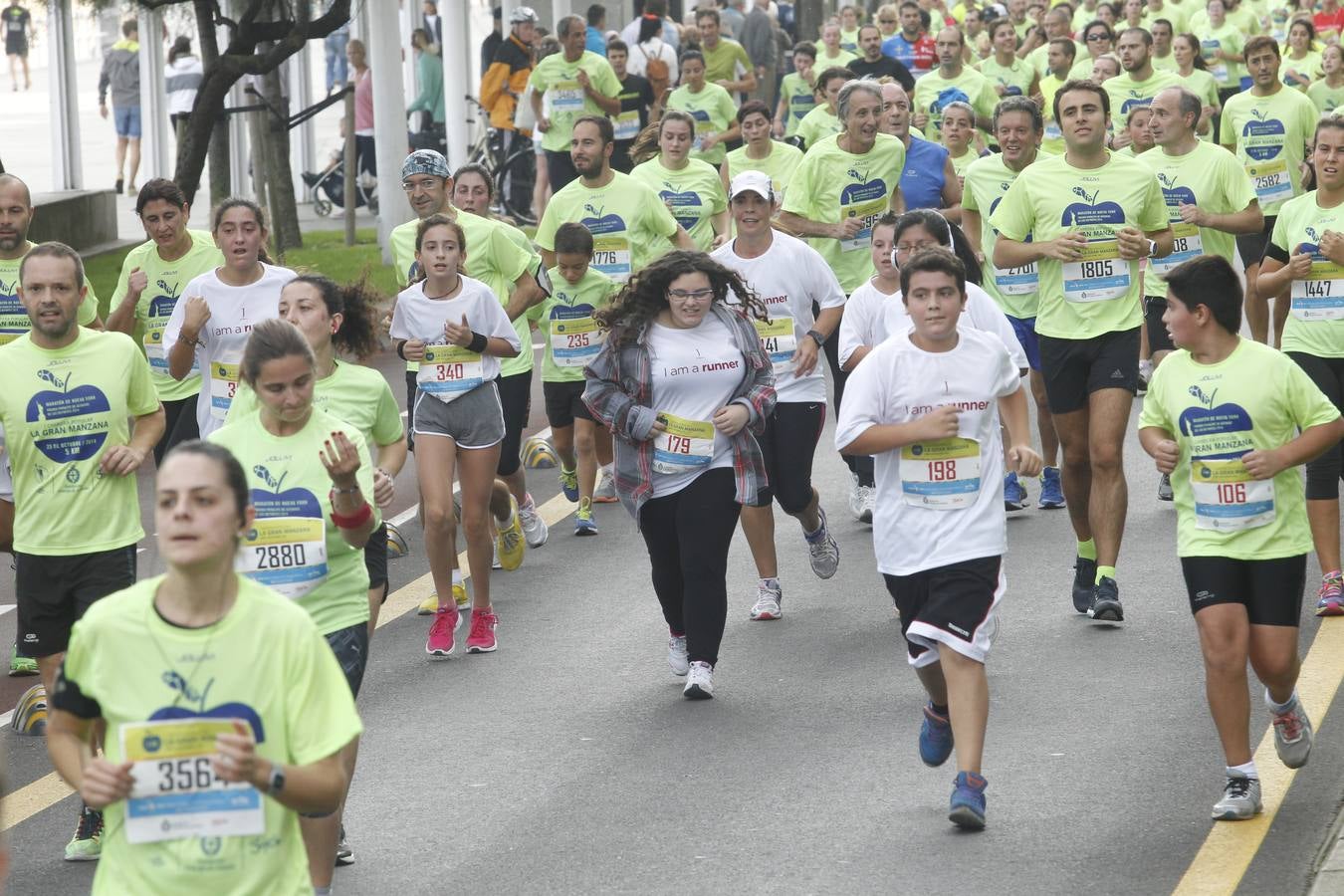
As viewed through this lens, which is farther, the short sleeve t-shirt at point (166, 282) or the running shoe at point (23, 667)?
the short sleeve t-shirt at point (166, 282)

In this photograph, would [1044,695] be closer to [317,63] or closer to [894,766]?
[894,766]

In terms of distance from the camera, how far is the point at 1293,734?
673 cm

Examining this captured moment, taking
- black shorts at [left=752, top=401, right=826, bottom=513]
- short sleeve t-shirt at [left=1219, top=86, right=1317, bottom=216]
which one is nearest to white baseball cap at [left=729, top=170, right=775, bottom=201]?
black shorts at [left=752, top=401, right=826, bottom=513]

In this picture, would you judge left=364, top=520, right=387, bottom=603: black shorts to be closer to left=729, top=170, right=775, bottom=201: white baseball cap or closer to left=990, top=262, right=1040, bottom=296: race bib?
left=729, top=170, right=775, bottom=201: white baseball cap

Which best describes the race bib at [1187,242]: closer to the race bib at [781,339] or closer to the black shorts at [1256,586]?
the race bib at [781,339]

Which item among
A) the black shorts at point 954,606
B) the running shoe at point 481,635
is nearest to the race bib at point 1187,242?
the running shoe at point 481,635

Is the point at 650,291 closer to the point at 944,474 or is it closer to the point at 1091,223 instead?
the point at 944,474

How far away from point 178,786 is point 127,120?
80.7 ft

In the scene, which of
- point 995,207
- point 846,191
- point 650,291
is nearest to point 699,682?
point 650,291

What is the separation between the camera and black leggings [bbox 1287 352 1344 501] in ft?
29.6

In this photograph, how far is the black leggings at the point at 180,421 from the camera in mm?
9367

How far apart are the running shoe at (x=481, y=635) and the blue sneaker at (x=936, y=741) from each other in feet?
8.65

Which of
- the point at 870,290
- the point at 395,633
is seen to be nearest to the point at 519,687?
the point at 395,633

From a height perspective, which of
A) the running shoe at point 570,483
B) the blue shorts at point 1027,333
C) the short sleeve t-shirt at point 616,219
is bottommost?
the running shoe at point 570,483
